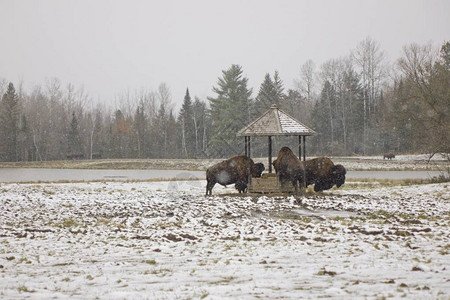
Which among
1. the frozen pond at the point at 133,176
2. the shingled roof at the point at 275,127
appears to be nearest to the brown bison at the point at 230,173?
the shingled roof at the point at 275,127

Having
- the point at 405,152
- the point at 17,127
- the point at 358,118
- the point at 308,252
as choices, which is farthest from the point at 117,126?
the point at 308,252

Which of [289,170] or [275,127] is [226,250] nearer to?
[289,170]

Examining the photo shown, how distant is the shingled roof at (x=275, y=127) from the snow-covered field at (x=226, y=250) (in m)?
4.85

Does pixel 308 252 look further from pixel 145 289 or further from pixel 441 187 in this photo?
pixel 441 187

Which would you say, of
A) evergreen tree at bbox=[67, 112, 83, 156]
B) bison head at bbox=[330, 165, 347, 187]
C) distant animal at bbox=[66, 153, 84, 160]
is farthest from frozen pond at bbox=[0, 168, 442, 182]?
evergreen tree at bbox=[67, 112, 83, 156]

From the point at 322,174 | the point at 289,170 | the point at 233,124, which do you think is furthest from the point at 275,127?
the point at 233,124

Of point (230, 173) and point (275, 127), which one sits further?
point (275, 127)

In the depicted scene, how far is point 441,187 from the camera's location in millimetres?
19000

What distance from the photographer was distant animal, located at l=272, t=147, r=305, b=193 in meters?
18.9

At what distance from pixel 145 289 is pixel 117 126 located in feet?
268

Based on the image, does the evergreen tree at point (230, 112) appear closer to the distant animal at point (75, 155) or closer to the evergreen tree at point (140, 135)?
the evergreen tree at point (140, 135)

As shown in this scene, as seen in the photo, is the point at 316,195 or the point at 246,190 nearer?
the point at 316,195

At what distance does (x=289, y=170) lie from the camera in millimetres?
18875

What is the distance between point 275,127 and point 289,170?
242 centimetres
